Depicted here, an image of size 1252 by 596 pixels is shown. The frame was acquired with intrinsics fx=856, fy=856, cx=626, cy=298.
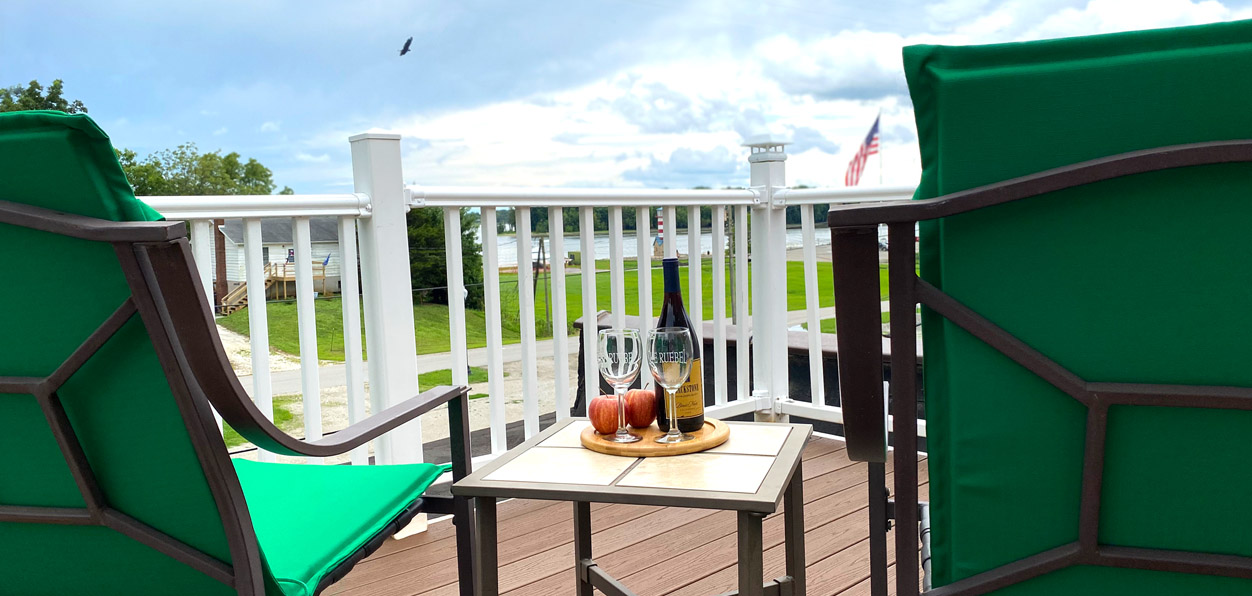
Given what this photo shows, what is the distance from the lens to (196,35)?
37.7 metres

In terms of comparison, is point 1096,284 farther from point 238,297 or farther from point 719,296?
point 719,296

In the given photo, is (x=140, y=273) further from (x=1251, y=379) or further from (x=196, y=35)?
(x=196, y=35)

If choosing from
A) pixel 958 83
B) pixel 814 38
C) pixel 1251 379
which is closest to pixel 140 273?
pixel 958 83

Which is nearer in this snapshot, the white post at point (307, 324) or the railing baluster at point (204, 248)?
the railing baluster at point (204, 248)

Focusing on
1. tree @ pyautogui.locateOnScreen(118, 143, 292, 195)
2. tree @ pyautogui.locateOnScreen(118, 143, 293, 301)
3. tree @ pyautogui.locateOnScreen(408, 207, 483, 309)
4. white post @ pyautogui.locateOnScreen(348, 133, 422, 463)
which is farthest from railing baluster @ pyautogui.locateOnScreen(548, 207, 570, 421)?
tree @ pyautogui.locateOnScreen(118, 143, 292, 195)

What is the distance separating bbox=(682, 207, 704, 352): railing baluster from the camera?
324 centimetres

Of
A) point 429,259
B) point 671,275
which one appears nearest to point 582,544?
point 671,275

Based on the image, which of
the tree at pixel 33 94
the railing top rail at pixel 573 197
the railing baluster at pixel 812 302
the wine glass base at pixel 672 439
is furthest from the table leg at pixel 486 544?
the tree at pixel 33 94

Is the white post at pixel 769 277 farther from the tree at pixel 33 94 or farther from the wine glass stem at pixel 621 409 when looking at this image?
the tree at pixel 33 94

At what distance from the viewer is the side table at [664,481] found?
1.22 metres

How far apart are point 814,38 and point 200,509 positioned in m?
47.5

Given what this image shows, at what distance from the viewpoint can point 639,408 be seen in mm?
1529

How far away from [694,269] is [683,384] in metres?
1.86

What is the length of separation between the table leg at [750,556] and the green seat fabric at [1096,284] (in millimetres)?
359
